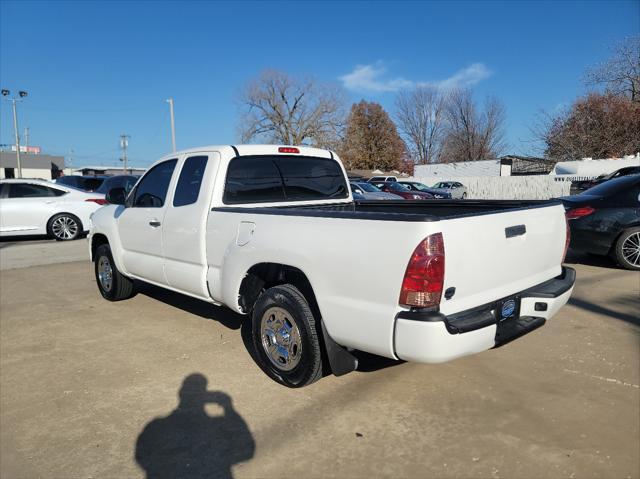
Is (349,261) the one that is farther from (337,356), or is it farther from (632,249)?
(632,249)

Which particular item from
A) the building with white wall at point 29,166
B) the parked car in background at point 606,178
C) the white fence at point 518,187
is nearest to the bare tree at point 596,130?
the white fence at point 518,187

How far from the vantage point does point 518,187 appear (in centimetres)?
3067

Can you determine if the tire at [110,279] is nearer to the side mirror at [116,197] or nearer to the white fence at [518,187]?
the side mirror at [116,197]

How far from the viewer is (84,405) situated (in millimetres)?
3447

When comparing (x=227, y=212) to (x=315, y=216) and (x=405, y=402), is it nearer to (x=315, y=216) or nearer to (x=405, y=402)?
(x=315, y=216)

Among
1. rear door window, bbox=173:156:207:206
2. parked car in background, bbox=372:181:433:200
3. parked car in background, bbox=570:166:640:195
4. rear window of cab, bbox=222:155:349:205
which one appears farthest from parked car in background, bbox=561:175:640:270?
parked car in background, bbox=372:181:433:200

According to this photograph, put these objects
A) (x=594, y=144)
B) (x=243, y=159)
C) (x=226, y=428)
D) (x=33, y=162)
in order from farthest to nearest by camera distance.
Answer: (x=33, y=162) → (x=594, y=144) → (x=243, y=159) → (x=226, y=428)

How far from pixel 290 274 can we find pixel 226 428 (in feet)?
3.76

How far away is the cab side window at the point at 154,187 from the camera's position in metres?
4.93

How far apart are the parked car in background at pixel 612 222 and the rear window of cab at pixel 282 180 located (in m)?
4.42

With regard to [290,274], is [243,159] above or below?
above

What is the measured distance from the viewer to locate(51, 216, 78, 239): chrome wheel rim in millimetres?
12328

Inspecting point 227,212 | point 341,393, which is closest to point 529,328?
point 341,393

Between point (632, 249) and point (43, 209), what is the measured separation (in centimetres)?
1278
